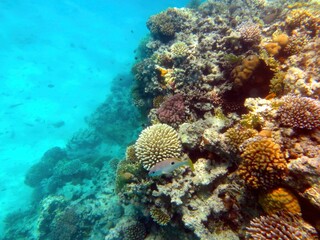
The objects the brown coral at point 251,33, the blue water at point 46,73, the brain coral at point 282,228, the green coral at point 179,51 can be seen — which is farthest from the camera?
the blue water at point 46,73

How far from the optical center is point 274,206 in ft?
11.0

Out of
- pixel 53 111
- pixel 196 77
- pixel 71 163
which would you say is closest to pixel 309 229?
pixel 196 77

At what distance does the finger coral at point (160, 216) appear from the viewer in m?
4.98

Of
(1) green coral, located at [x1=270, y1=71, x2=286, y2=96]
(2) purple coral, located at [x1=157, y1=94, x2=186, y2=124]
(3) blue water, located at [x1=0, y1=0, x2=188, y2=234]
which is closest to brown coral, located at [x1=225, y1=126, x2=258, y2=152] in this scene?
(1) green coral, located at [x1=270, y1=71, x2=286, y2=96]

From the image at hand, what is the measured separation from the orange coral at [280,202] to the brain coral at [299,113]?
1.25 m

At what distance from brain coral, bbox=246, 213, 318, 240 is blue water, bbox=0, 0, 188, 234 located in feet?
66.0

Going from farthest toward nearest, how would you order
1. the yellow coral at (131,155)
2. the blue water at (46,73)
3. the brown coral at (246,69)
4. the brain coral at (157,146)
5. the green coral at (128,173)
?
1. the blue water at (46,73)
2. the yellow coral at (131,155)
3. the green coral at (128,173)
4. the brown coral at (246,69)
5. the brain coral at (157,146)

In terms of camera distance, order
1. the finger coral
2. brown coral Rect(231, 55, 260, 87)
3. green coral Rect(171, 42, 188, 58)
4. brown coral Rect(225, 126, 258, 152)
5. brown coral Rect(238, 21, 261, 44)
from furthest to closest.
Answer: green coral Rect(171, 42, 188, 58) → brown coral Rect(238, 21, 261, 44) → brown coral Rect(231, 55, 260, 87) → the finger coral → brown coral Rect(225, 126, 258, 152)

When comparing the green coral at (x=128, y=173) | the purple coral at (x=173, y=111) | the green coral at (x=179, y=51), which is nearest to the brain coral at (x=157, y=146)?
the green coral at (x=128, y=173)

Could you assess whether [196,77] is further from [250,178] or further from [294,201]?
[294,201]

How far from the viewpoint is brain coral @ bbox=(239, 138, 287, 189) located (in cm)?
337

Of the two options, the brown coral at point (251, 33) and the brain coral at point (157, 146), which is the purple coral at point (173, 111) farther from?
the brown coral at point (251, 33)

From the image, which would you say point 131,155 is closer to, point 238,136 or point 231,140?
point 231,140

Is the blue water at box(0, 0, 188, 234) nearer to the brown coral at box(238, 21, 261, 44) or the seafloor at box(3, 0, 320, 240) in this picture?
the seafloor at box(3, 0, 320, 240)
